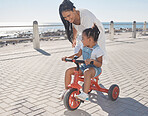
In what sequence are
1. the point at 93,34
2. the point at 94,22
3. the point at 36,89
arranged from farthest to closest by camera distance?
1. the point at 36,89
2. the point at 94,22
3. the point at 93,34

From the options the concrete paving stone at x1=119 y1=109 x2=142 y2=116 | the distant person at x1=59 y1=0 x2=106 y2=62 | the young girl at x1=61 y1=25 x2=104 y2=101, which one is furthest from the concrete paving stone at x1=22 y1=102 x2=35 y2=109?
the concrete paving stone at x1=119 y1=109 x2=142 y2=116

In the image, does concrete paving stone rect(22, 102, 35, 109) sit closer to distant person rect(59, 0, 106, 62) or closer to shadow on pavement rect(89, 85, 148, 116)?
shadow on pavement rect(89, 85, 148, 116)

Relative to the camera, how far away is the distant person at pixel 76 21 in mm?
3383

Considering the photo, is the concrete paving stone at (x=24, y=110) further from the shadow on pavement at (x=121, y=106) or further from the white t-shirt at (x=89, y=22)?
the white t-shirt at (x=89, y=22)

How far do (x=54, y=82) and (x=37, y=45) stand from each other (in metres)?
5.84

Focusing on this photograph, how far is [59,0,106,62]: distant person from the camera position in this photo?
3383 millimetres

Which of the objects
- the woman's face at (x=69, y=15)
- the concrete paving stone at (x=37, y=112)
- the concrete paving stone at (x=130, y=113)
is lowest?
the concrete paving stone at (x=130, y=113)

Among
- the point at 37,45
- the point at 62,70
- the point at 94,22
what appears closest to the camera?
the point at 94,22

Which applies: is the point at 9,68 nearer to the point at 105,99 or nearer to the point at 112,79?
the point at 112,79

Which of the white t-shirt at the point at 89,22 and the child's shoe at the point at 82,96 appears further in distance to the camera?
the white t-shirt at the point at 89,22

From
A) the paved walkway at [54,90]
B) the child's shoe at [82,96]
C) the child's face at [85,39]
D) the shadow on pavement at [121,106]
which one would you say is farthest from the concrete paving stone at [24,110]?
the child's face at [85,39]

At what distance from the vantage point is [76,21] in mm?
3621

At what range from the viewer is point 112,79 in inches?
200

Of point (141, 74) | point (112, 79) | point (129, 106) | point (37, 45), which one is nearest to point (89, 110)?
point (129, 106)
